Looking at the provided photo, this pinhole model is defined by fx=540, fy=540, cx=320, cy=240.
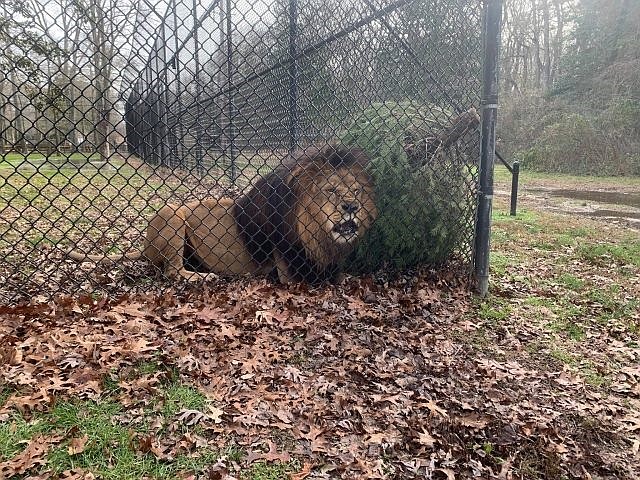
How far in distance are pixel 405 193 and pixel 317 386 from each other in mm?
1776

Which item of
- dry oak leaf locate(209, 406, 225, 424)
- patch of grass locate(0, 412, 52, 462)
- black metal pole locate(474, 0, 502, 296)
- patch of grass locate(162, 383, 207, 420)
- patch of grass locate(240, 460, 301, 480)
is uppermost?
black metal pole locate(474, 0, 502, 296)

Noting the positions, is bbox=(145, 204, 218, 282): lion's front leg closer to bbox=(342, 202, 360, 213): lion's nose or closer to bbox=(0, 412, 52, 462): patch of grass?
bbox=(342, 202, 360, 213): lion's nose

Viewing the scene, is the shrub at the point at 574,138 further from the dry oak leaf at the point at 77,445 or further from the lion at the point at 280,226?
the dry oak leaf at the point at 77,445

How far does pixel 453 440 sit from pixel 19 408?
71.7 inches

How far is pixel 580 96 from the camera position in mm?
22578

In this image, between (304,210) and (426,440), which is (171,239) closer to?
(304,210)

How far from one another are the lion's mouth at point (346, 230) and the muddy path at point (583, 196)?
6.48 meters

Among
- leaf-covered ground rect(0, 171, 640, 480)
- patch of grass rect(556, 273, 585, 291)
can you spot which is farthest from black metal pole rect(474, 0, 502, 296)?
patch of grass rect(556, 273, 585, 291)

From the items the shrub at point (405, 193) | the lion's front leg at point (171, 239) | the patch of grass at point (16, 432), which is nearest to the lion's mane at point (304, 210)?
the shrub at point (405, 193)

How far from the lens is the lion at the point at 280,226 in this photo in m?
3.81

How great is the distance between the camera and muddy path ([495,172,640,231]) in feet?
34.2

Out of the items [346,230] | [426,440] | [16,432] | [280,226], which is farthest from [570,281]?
[16,432]

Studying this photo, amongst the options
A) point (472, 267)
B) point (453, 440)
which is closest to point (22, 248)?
point (472, 267)

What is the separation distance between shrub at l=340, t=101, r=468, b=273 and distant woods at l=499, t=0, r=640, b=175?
1708 centimetres
